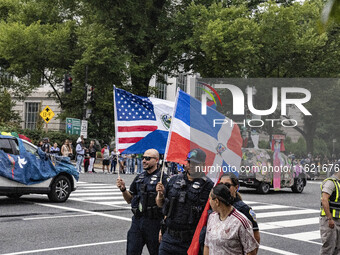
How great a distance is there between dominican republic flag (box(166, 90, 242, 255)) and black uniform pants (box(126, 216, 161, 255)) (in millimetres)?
823

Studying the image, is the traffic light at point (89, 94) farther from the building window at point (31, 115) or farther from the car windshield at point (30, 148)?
the building window at point (31, 115)

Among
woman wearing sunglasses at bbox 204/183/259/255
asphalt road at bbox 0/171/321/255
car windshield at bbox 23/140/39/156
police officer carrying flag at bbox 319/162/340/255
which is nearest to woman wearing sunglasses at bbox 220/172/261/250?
woman wearing sunglasses at bbox 204/183/259/255

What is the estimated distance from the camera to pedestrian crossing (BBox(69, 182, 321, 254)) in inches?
436

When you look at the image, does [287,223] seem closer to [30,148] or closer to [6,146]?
[30,148]

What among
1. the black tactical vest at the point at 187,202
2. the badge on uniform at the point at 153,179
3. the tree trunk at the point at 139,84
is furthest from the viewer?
the tree trunk at the point at 139,84

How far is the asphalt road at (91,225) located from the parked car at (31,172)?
16.2 inches

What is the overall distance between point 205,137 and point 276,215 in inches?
345

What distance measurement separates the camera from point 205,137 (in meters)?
5.95

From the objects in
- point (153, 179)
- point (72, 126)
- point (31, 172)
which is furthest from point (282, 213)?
point (72, 126)

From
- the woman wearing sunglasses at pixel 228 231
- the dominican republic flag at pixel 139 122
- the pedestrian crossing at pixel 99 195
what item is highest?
the dominican republic flag at pixel 139 122

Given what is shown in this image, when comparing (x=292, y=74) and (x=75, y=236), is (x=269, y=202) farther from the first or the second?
(x=292, y=74)

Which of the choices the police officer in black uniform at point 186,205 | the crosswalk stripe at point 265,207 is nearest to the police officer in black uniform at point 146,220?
the police officer in black uniform at point 186,205

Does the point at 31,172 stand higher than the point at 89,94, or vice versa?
the point at 89,94

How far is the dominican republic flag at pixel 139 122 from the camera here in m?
7.34
